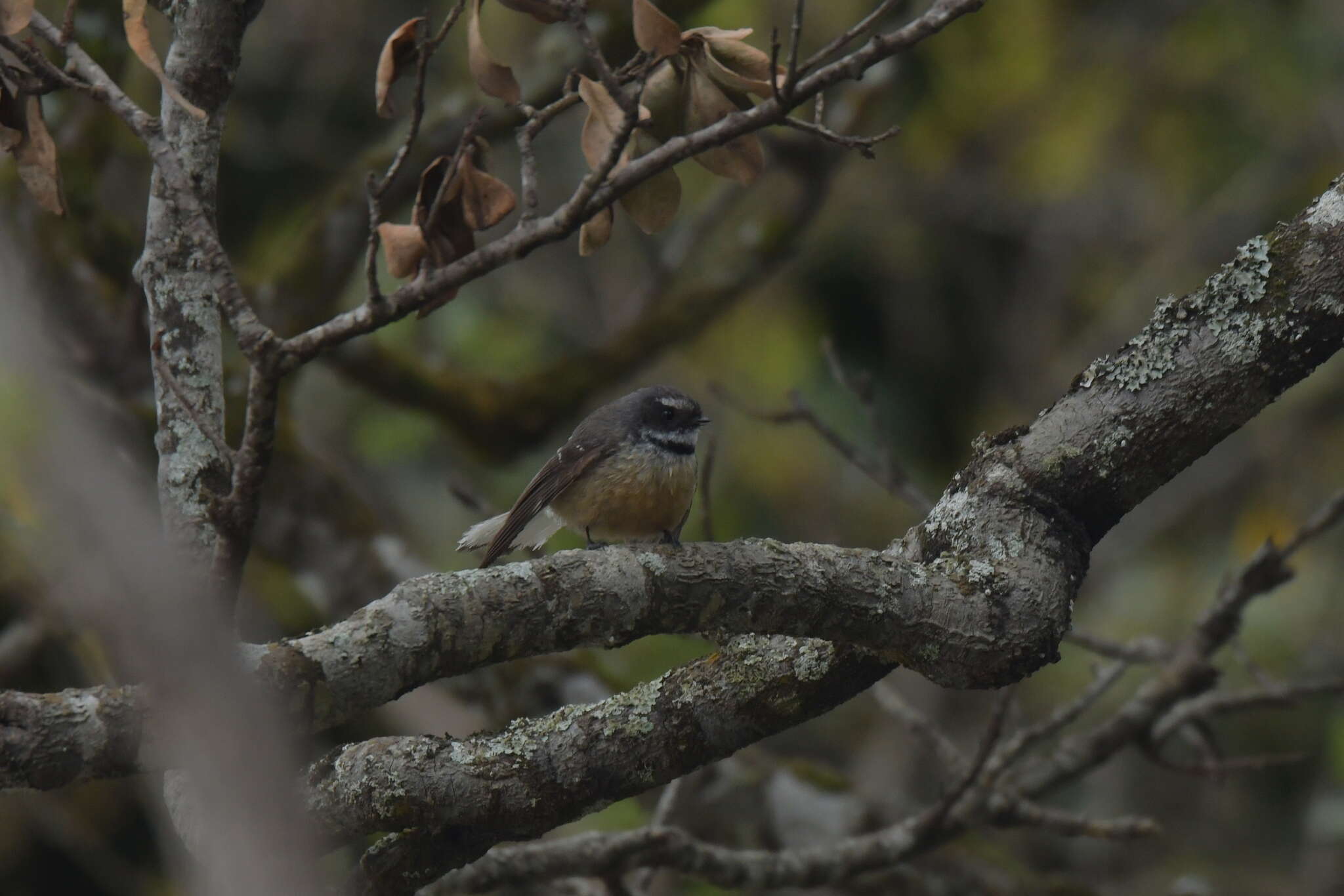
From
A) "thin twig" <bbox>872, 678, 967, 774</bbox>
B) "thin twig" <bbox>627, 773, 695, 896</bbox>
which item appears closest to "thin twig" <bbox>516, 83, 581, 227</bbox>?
"thin twig" <bbox>627, 773, 695, 896</bbox>

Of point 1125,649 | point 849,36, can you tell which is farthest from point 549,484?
point 849,36

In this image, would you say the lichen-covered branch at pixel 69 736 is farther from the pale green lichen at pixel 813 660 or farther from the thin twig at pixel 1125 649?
the thin twig at pixel 1125 649

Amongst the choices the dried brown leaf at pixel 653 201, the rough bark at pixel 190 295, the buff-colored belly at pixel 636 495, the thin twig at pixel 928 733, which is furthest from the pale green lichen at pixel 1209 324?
the buff-colored belly at pixel 636 495

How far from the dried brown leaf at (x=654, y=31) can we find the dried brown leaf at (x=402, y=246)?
56cm

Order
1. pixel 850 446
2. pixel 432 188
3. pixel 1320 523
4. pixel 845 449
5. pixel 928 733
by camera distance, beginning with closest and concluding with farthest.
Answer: pixel 432 188
pixel 1320 523
pixel 928 733
pixel 845 449
pixel 850 446

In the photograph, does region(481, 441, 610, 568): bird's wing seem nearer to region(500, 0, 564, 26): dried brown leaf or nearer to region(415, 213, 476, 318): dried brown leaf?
region(415, 213, 476, 318): dried brown leaf

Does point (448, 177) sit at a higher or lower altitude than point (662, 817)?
higher

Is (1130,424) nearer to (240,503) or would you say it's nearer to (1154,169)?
(240,503)

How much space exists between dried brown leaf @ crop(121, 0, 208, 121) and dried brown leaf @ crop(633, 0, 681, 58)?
838 millimetres

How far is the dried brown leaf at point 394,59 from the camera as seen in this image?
2752 millimetres

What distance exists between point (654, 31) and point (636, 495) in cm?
286

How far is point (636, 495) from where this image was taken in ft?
17.6

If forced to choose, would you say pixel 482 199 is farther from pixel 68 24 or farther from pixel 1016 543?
pixel 1016 543

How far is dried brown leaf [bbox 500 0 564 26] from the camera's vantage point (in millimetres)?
2658
